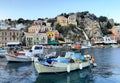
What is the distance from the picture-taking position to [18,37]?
443 feet

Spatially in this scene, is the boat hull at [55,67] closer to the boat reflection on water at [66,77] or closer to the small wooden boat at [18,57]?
the boat reflection on water at [66,77]

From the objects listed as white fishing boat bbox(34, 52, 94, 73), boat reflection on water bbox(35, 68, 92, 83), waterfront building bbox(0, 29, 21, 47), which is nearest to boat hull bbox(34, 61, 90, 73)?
white fishing boat bbox(34, 52, 94, 73)

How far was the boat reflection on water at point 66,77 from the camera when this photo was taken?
3844cm

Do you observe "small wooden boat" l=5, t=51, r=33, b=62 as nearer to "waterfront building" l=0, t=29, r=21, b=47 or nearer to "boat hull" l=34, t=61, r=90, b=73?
"boat hull" l=34, t=61, r=90, b=73

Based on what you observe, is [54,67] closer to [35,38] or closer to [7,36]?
[7,36]

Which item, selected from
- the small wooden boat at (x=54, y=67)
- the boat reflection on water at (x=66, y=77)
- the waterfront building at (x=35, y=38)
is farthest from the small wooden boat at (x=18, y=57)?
the waterfront building at (x=35, y=38)

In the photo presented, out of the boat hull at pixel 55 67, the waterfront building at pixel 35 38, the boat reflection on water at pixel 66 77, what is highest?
the waterfront building at pixel 35 38

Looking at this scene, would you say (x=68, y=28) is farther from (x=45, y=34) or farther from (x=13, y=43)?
(x=13, y=43)

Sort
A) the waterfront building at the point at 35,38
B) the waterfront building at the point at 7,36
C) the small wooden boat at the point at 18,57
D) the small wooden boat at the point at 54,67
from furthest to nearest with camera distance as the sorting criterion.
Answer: the waterfront building at the point at 35,38 → the waterfront building at the point at 7,36 → the small wooden boat at the point at 18,57 → the small wooden boat at the point at 54,67

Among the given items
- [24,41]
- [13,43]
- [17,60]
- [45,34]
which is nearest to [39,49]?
[17,60]

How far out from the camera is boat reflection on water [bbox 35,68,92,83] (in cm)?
3844

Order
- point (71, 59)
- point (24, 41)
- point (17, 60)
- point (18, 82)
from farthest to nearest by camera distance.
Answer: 1. point (24, 41)
2. point (17, 60)
3. point (71, 59)
4. point (18, 82)

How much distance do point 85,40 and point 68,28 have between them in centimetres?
1333

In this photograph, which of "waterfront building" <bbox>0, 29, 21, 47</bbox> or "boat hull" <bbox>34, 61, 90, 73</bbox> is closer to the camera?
"boat hull" <bbox>34, 61, 90, 73</bbox>
